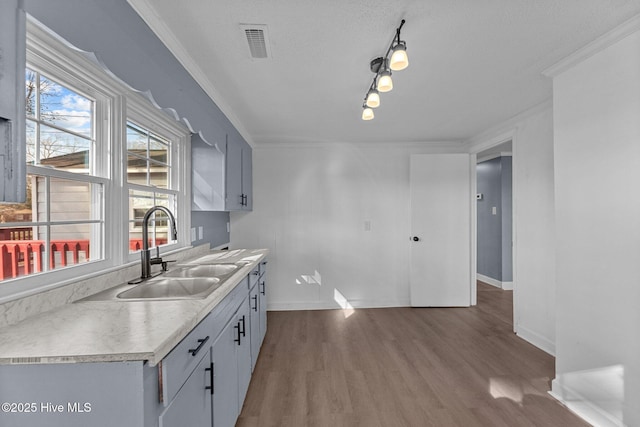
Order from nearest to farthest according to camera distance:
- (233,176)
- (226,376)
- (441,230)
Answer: (226,376) < (233,176) < (441,230)

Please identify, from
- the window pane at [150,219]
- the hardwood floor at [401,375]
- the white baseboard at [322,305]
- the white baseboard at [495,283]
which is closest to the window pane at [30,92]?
the window pane at [150,219]

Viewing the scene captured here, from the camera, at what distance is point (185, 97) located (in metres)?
1.69

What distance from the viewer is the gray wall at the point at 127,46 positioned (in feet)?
2.88

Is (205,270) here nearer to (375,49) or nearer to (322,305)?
(375,49)

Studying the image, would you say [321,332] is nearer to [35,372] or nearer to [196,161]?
[196,161]

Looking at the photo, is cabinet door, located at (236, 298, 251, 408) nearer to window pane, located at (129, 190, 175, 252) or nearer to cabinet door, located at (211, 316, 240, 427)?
cabinet door, located at (211, 316, 240, 427)

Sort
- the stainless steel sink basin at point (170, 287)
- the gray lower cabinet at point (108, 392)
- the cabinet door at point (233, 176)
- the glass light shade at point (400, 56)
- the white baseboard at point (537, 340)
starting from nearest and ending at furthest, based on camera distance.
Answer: the gray lower cabinet at point (108, 392) → the glass light shade at point (400, 56) → the stainless steel sink basin at point (170, 287) → the white baseboard at point (537, 340) → the cabinet door at point (233, 176)

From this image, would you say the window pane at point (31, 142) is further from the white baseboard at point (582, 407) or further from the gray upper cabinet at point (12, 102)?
the white baseboard at point (582, 407)

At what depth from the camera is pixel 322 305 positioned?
376 cm

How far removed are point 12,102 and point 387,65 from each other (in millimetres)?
1752

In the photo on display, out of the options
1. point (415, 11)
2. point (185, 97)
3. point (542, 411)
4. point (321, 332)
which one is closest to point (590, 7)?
point (415, 11)

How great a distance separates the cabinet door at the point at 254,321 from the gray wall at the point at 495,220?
422 cm

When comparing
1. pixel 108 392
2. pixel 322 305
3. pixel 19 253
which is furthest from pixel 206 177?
pixel 322 305

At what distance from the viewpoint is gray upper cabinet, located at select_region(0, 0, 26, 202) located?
26.3 inches
